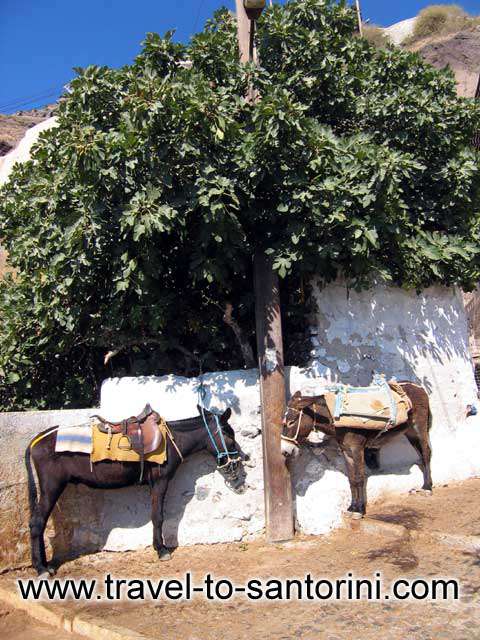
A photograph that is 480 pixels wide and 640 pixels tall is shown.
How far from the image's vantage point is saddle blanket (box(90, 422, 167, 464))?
585cm

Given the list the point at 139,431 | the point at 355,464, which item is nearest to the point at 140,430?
the point at 139,431

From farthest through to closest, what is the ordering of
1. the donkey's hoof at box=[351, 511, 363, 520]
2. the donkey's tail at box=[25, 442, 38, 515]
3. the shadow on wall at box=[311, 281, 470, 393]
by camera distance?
the shadow on wall at box=[311, 281, 470, 393] → the donkey's hoof at box=[351, 511, 363, 520] → the donkey's tail at box=[25, 442, 38, 515]

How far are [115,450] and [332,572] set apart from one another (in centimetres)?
236

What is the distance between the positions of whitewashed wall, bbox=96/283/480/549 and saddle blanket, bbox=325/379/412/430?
41 cm

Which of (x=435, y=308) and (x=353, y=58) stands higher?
(x=353, y=58)


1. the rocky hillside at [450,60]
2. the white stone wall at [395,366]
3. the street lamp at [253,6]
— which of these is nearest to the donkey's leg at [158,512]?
the white stone wall at [395,366]

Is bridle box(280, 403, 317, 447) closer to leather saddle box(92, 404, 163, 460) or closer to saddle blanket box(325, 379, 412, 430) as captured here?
saddle blanket box(325, 379, 412, 430)

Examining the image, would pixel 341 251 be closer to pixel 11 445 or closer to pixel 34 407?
pixel 11 445

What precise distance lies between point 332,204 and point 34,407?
5.33m

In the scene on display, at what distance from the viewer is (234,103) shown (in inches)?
258

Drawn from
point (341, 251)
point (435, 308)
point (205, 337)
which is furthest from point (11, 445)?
point (435, 308)

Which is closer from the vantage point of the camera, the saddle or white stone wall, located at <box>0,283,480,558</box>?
the saddle

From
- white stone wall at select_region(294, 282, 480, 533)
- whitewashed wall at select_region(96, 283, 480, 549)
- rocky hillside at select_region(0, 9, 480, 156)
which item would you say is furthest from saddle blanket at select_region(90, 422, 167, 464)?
rocky hillside at select_region(0, 9, 480, 156)

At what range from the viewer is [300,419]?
634cm
